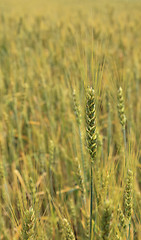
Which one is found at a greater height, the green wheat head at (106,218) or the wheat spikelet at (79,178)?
the wheat spikelet at (79,178)

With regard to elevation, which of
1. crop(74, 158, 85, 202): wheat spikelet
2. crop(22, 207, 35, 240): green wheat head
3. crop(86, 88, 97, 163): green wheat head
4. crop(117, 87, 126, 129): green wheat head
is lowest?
crop(22, 207, 35, 240): green wheat head

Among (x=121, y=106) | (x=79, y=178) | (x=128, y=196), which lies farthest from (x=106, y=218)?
(x=121, y=106)

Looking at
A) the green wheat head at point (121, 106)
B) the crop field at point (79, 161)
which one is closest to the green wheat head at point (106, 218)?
the crop field at point (79, 161)

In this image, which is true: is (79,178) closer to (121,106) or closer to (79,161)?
(79,161)

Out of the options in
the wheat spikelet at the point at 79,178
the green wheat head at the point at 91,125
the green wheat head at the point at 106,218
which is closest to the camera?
the green wheat head at the point at 106,218

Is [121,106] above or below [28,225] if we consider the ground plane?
above

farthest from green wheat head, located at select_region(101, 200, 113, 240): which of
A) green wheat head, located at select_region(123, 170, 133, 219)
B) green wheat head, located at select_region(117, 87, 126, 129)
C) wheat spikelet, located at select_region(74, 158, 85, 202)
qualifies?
green wheat head, located at select_region(117, 87, 126, 129)

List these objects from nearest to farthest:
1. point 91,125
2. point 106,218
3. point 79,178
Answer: point 106,218
point 91,125
point 79,178

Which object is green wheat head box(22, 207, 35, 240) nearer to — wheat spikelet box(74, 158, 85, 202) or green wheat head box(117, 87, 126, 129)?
wheat spikelet box(74, 158, 85, 202)

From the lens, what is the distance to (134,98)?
1.98 m

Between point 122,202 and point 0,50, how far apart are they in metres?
2.71

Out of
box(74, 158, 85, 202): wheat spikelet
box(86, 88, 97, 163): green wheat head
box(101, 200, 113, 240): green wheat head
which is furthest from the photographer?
box(74, 158, 85, 202): wheat spikelet

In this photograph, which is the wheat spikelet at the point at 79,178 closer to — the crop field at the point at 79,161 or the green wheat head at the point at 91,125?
the crop field at the point at 79,161

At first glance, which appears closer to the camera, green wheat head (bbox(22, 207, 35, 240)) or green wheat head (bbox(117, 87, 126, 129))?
green wheat head (bbox(22, 207, 35, 240))
